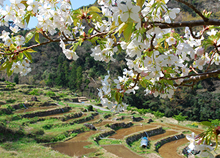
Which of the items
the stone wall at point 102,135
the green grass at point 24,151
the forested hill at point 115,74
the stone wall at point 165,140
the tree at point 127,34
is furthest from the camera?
the forested hill at point 115,74

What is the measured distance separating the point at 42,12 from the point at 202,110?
16.4 m

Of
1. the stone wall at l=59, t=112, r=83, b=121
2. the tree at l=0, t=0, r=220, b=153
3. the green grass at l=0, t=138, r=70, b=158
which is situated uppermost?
the tree at l=0, t=0, r=220, b=153

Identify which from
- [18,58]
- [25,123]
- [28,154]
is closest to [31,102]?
[25,123]

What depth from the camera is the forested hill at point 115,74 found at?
14.7 m

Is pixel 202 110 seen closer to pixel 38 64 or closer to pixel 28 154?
pixel 28 154

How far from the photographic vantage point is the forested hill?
14728 millimetres

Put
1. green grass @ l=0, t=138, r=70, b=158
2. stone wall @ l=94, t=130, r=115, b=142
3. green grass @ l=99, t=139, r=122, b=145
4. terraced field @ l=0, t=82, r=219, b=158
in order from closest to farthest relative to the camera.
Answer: green grass @ l=0, t=138, r=70, b=158 → terraced field @ l=0, t=82, r=219, b=158 → green grass @ l=99, t=139, r=122, b=145 → stone wall @ l=94, t=130, r=115, b=142

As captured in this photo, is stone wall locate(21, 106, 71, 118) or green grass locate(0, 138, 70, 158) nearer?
green grass locate(0, 138, 70, 158)

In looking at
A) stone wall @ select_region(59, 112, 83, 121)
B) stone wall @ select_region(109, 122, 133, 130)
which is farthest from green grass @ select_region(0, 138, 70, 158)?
stone wall @ select_region(109, 122, 133, 130)

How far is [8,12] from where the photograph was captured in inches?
26.5

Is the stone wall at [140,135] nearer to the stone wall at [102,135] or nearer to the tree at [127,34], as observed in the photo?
the stone wall at [102,135]

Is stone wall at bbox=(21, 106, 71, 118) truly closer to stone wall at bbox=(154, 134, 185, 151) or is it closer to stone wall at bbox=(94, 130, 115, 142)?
stone wall at bbox=(94, 130, 115, 142)

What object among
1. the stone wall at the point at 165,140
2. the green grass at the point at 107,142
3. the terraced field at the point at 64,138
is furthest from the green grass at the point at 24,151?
the stone wall at the point at 165,140

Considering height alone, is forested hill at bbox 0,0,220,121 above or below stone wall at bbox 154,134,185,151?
above
